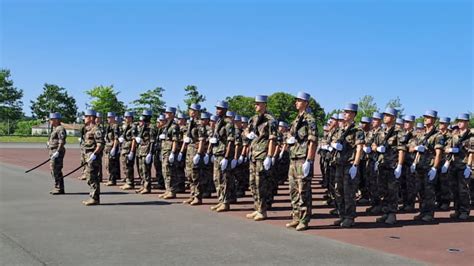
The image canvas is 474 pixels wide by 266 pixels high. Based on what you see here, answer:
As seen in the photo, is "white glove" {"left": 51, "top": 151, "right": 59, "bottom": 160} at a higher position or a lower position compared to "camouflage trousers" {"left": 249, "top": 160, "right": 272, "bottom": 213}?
higher

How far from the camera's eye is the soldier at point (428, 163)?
9.05m

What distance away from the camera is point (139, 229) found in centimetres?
759

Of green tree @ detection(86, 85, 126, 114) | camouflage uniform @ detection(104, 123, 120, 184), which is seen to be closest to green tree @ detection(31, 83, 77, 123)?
green tree @ detection(86, 85, 126, 114)

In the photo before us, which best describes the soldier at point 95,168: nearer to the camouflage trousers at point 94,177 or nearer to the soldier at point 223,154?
the camouflage trousers at point 94,177

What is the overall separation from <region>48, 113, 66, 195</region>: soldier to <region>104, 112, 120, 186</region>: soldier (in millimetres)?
2340

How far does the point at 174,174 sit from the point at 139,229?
13.0 feet

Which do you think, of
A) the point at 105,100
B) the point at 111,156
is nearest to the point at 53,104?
the point at 105,100

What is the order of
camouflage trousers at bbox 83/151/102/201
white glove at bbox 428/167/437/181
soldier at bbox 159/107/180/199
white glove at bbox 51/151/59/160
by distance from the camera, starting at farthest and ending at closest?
1. white glove at bbox 51/151/59/160
2. soldier at bbox 159/107/180/199
3. camouflage trousers at bbox 83/151/102/201
4. white glove at bbox 428/167/437/181

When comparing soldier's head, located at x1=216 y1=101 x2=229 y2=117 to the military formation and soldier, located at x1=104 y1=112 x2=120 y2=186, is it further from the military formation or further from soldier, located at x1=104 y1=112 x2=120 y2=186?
soldier, located at x1=104 y1=112 x2=120 y2=186

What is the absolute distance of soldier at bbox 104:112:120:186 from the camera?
14172 mm

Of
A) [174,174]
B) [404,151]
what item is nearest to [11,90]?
[174,174]

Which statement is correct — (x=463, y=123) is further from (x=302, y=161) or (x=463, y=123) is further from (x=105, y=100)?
(x=105, y=100)

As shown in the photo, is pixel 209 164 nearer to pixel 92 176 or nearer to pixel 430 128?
pixel 92 176

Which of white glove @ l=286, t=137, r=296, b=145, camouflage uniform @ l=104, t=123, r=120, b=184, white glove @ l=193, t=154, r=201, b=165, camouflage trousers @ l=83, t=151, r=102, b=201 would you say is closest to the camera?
white glove @ l=286, t=137, r=296, b=145
